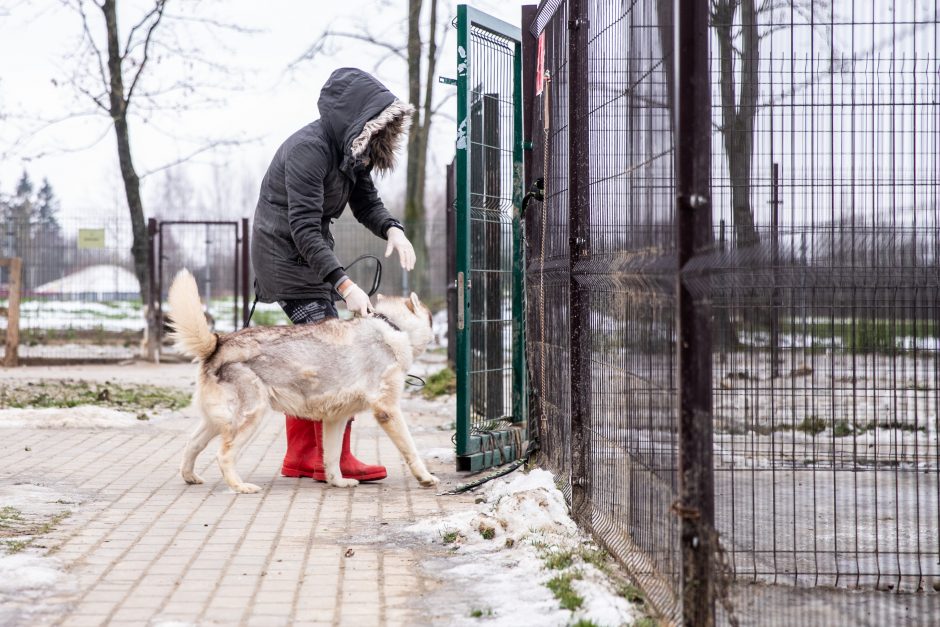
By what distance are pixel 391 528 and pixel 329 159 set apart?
7.54ft

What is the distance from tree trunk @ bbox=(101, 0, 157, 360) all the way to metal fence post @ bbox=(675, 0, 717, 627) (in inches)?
623

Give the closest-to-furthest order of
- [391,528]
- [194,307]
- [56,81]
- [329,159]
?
1. [391,528]
2. [194,307]
3. [329,159]
4. [56,81]

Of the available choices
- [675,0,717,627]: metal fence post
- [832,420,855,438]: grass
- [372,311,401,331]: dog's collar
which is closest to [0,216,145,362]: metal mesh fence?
[372,311,401,331]: dog's collar

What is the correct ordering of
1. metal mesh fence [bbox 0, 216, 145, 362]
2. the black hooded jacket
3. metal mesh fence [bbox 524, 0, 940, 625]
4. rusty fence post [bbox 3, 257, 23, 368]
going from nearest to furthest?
metal mesh fence [bbox 524, 0, 940, 625] → the black hooded jacket → rusty fence post [bbox 3, 257, 23, 368] → metal mesh fence [bbox 0, 216, 145, 362]

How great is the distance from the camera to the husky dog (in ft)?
19.6

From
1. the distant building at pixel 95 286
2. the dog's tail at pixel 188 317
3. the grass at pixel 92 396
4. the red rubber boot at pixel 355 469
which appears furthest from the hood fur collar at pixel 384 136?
the distant building at pixel 95 286

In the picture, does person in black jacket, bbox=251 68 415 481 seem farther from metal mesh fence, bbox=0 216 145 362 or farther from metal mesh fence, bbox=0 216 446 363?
metal mesh fence, bbox=0 216 145 362

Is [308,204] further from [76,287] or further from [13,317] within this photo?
[76,287]

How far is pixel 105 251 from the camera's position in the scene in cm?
1859

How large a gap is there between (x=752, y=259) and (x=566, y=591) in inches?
51.3

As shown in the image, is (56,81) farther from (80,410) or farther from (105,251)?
(80,410)

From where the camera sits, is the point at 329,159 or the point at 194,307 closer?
the point at 194,307

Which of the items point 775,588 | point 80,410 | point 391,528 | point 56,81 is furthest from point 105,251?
point 775,588

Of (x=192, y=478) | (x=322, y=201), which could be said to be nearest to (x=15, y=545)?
(x=192, y=478)
